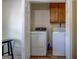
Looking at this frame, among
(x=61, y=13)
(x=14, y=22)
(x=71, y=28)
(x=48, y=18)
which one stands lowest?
(x=71, y=28)

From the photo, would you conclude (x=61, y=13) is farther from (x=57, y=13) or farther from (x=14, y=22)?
(x=14, y=22)

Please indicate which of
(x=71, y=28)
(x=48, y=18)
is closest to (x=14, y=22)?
(x=71, y=28)

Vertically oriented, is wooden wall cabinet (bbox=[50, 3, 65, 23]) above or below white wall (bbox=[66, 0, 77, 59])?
above

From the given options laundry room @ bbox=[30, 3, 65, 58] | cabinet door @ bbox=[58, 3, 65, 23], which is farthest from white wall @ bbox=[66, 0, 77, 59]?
cabinet door @ bbox=[58, 3, 65, 23]

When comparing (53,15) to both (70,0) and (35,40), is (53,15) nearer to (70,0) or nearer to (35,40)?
(35,40)

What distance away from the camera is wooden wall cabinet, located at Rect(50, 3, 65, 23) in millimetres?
6719

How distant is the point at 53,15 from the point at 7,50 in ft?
9.88

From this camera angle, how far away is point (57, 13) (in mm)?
6758

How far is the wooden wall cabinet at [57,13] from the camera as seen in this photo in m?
6.72

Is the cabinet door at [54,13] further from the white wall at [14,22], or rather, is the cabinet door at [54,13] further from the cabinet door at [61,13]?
the white wall at [14,22]

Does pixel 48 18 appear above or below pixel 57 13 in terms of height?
below

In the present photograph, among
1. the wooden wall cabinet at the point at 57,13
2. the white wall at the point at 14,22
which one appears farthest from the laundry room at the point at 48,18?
the white wall at the point at 14,22

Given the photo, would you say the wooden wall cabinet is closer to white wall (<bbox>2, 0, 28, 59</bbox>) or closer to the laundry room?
the laundry room

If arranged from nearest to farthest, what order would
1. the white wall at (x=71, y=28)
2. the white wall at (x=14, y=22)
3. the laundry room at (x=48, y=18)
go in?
the white wall at (x=71, y=28) < the white wall at (x=14, y=22) < the laundry room at (x=48, y=18)
